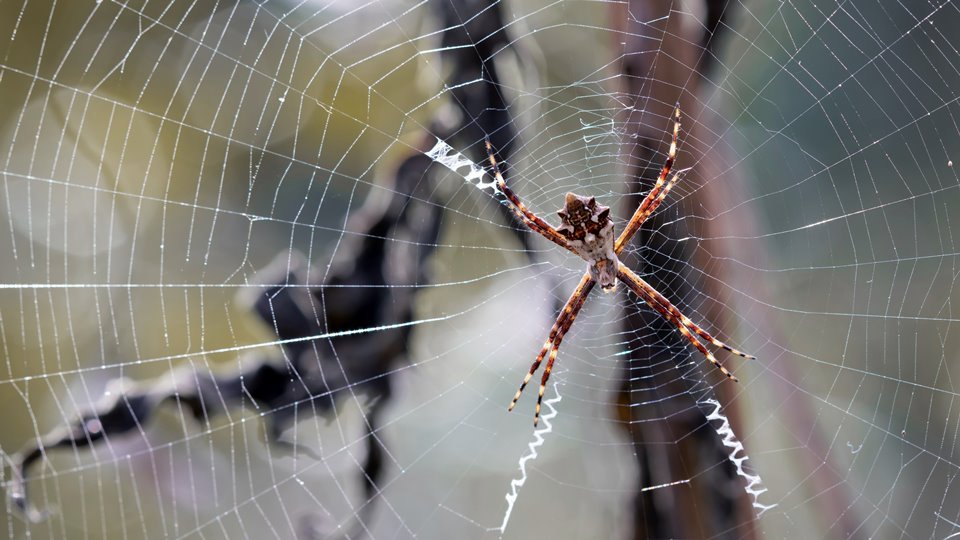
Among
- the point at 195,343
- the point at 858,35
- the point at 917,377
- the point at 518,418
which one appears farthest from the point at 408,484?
the point at 858,35

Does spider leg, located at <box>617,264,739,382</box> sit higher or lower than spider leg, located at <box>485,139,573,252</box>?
lower

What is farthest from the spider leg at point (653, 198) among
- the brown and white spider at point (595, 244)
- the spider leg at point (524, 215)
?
the spider leg at point (524, 215)

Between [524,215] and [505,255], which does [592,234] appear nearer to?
[524,215]

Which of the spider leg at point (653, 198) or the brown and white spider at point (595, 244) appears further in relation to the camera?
the brown and white spider at point (595, 244)

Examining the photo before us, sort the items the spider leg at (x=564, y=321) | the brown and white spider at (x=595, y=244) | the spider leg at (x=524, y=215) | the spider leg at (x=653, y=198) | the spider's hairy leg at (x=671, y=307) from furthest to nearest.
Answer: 1. the spider leg at (x=564, y=321)
2. the spider's hairy leg at (x=671, y=307)
3. the brown and white spider at (x=595, y=244)
4. the spider leg at (x=524, y=215)
5. the spider leg at (x=653, y=198)

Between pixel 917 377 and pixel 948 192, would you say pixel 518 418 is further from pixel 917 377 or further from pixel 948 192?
pixel 948 192

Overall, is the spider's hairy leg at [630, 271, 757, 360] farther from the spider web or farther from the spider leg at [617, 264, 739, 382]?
the spider web

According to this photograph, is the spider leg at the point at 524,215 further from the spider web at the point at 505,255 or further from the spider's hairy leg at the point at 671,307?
the spider's hairy leg at the point at 671,307

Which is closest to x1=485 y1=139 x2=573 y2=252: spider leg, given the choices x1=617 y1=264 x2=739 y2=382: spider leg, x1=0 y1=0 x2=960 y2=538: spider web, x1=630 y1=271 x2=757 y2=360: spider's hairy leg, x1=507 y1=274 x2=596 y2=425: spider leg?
x1=0 y1=0 x2=960 y2=538: spider web
